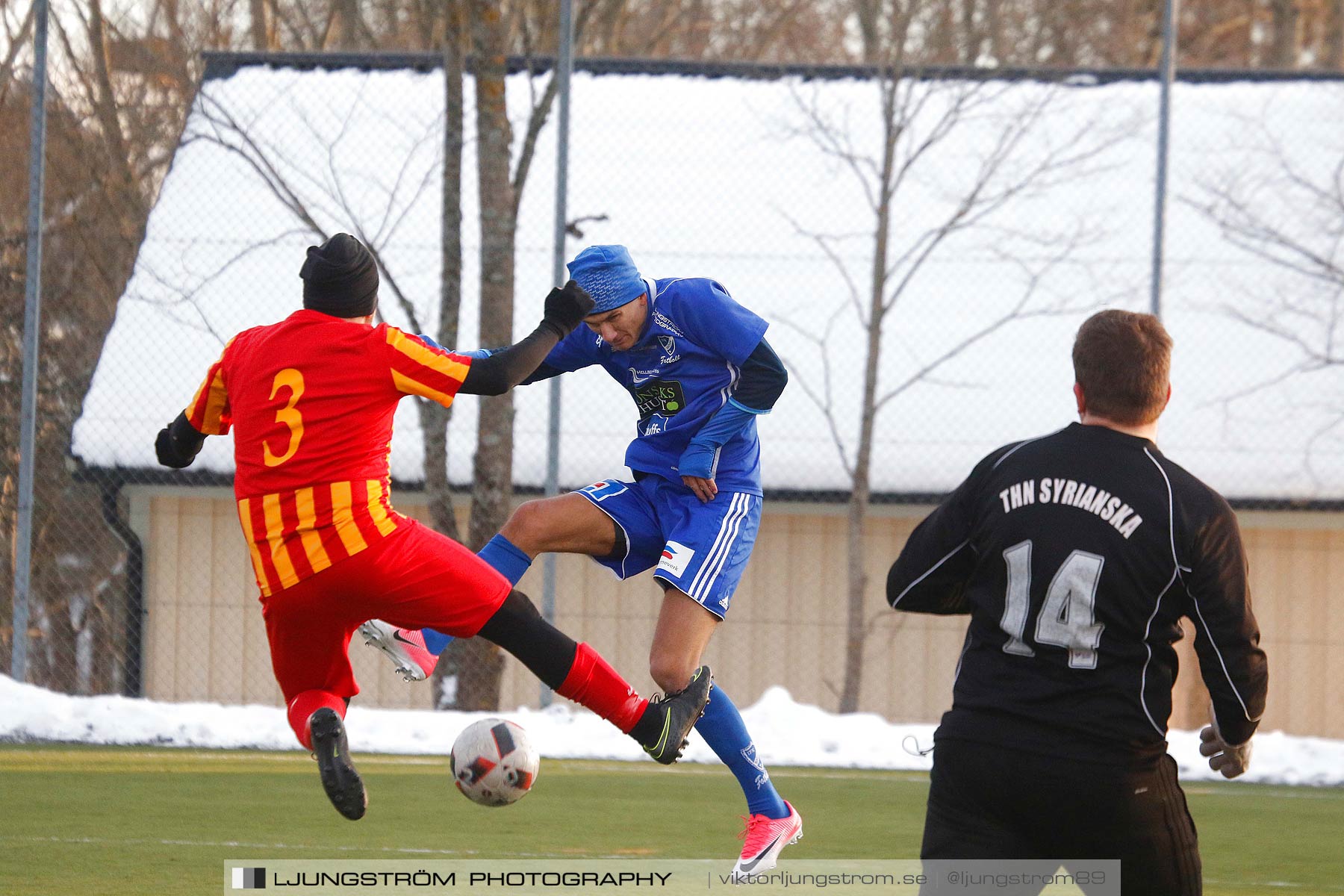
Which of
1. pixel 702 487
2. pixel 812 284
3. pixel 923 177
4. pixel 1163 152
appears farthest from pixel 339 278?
pixel 923 177

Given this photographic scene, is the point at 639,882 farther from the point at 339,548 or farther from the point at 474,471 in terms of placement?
the point at 474,471

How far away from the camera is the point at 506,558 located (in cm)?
512

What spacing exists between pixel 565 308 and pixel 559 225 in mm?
4350

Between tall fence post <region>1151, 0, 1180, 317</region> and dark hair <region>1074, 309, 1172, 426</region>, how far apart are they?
608 cm

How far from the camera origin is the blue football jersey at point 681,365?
199 inches

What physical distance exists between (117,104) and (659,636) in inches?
372

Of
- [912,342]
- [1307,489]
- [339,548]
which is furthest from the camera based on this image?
[912,342]

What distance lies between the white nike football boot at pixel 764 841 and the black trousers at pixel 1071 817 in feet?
7.11

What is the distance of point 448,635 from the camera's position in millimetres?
4852

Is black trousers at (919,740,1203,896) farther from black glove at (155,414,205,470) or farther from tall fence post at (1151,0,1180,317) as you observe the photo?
tall fence post at (1151,0,1180,317)

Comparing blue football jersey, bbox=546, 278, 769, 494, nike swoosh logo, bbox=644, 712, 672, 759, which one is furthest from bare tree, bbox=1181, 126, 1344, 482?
nike swoosh logo, bbox=644, 712, 672, 759

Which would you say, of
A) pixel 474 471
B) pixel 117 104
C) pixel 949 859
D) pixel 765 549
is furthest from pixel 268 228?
pixel 949 859

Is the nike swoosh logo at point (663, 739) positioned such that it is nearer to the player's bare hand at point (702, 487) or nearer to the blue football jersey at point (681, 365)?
the player's bare hand at point (702, 487)

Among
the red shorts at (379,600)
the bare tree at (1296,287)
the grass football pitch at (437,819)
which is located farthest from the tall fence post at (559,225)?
the bare tree at (1296,287)
